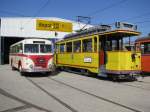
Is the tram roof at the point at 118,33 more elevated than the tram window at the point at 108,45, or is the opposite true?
the tram roof at the point at 118,33

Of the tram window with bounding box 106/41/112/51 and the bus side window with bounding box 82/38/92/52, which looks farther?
the bus side window with bounding box 82/38/92/52

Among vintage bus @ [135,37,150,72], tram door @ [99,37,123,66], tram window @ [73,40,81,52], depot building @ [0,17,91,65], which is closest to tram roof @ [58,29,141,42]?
tram door @ [99,37,123,66]

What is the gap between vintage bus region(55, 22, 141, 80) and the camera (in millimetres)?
15227

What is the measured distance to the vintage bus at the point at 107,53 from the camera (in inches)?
599

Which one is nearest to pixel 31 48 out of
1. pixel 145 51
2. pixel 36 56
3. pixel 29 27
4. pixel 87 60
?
pixel 36 56

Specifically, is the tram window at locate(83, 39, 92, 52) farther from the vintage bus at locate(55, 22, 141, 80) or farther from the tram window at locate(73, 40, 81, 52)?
the tram window at locate(73, 40, 81, 52)

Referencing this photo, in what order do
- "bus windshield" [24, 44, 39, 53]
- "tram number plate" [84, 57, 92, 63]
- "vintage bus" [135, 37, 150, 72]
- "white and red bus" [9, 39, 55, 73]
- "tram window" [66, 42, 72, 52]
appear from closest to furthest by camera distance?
"tram number plate" [84, 57, 92, 63], "white and red bus" [9, 39, 55, 73], "bus windshield" [24, 44, 39, 53], "vintage bus" [135, 37, 150, 72], "tram window" [66, 42, 72, 52]

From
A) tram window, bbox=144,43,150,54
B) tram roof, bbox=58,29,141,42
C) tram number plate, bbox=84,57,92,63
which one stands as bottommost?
tram number plate, bbox=84,57,92,63

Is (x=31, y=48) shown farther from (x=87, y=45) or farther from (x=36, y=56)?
(x=87, y=45)

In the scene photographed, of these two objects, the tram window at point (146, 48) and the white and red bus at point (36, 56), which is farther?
the tram window at point (146, 48)

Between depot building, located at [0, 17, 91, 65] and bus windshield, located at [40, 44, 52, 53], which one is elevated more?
depot building, located at [0, 17, 91, 65]

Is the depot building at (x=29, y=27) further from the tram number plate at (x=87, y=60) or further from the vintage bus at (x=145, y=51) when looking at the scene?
the tram number plate at (x=87, y=60)

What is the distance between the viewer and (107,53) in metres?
15.9

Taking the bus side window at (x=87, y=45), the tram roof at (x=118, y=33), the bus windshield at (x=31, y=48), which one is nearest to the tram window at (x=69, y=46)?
the bus side window at (x=87, y=45)
